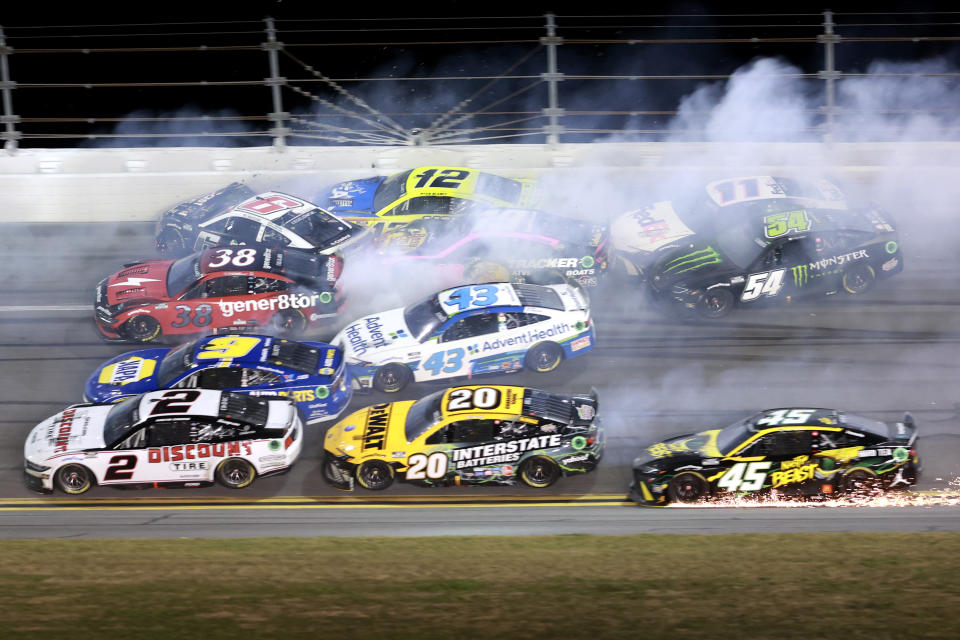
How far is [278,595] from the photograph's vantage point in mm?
7465

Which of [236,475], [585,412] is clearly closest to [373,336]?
[236,475]

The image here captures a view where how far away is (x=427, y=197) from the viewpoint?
15742 mm

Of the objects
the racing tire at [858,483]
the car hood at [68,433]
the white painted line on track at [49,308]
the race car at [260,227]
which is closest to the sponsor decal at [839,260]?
the racing tire at [858,483]

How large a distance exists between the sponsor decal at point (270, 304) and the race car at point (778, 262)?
4768mm

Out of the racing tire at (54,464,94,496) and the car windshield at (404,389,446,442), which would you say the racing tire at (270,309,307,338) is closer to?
the car windshield at (404,389,446,442)

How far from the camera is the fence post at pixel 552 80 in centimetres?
1731

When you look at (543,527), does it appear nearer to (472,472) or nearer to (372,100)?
(472,472)

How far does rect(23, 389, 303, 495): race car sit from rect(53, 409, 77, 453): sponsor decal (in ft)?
0.05

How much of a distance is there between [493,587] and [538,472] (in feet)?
10.4

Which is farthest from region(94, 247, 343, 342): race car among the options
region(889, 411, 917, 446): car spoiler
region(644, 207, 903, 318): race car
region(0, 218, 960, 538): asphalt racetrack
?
region(889, 411, 917, 446): car spoiler

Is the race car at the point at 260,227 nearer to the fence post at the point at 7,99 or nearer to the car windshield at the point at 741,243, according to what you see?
the fence post at the point at 7,99

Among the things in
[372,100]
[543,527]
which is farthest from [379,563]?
[372,100]

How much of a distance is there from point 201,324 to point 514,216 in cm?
467

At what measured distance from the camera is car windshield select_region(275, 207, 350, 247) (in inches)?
603
